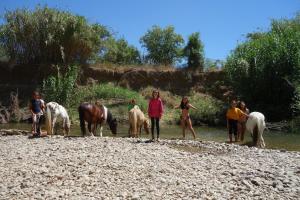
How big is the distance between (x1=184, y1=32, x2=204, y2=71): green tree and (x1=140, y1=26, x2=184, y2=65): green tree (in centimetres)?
2501

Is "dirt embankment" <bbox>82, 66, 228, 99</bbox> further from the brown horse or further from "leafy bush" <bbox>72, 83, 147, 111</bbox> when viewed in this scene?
the brown horse

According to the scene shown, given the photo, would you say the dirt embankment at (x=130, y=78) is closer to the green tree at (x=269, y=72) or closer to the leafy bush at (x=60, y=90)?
the green tree at (x=269, y=72)

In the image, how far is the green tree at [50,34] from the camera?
39.9 m

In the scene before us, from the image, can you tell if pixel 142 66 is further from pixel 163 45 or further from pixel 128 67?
pixel 163 45

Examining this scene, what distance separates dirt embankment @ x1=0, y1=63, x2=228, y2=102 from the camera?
133 ft

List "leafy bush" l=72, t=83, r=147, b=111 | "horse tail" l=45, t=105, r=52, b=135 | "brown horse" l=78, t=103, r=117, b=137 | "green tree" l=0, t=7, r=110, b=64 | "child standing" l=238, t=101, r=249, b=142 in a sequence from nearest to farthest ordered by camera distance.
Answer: "horse tail" l=45, t=105, r=52, b=135
"brown horse" l=78, t=103, r=117, b=137
"child standing" l=238, t=101, r=249, b=142
"leafy bush" l=72, t=83, r=147, b=111
"green tree" l=0, t=7, r=110, b=64

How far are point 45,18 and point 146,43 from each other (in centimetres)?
3794

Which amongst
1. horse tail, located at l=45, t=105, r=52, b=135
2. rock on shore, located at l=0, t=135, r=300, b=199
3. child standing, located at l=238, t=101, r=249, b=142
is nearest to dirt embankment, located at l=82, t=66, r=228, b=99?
child standing, located at l=238, t=101, r=249, b=142

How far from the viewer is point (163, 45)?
74688 millimetres

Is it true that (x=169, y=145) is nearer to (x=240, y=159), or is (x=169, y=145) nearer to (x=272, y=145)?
(x=240, y=159)

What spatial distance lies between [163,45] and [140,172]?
64499 mm

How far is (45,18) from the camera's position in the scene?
1583 inches

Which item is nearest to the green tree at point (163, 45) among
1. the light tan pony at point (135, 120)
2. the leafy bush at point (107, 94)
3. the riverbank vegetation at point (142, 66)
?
the riverbank vegetation at point (142, 66)

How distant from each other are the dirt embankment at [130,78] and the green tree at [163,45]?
2745 centimetres
